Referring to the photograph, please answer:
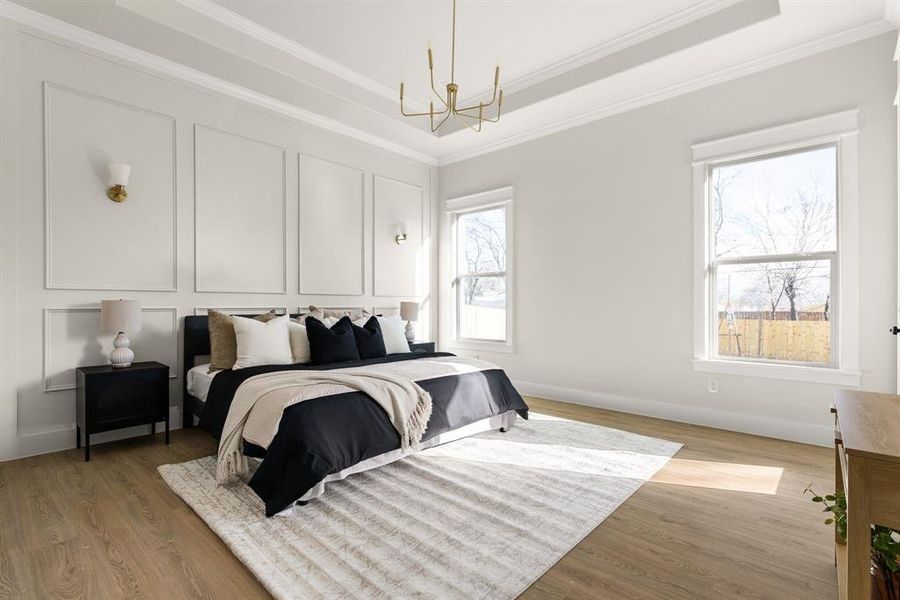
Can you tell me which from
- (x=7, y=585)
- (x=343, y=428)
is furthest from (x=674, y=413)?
(x=7, y=585)

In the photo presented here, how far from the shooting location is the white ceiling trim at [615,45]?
328 centimetres

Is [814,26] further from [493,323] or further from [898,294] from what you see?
[493,323]

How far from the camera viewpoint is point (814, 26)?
3.19m

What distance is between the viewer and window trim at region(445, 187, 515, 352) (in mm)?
5324

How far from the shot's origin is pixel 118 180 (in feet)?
11.2

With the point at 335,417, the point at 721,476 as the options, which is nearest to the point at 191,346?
the point at 335,417

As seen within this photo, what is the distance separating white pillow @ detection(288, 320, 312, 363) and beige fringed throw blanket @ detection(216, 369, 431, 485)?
66 centimetres

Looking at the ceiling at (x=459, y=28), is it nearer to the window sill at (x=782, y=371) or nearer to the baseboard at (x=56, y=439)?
the window sill at (x=782, y=371)

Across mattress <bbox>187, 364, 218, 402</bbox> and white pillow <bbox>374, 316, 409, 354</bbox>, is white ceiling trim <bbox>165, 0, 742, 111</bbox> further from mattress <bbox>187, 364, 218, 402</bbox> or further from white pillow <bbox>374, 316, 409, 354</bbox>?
mattress <bbox>187, 364, 218, 402</bbox>

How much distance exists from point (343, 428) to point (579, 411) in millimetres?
2674

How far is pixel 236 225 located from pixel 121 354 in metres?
1.47

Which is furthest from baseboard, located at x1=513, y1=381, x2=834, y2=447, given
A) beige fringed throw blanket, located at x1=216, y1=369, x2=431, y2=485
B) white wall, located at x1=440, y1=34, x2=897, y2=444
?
beige fringed throw blanket, located at x1=216, y1=369, x2=431, y2=485

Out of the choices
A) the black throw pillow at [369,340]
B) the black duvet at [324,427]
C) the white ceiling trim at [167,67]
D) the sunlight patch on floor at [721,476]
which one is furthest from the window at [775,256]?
the white ceiling trim at [167,67]

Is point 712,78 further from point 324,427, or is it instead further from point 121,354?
point 121,354
